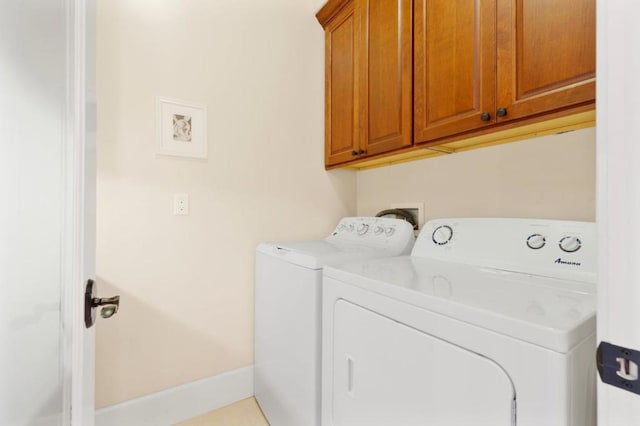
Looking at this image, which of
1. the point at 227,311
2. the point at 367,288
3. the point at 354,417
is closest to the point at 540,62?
the point at 367,288

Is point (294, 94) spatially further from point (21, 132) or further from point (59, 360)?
point (59, 360)

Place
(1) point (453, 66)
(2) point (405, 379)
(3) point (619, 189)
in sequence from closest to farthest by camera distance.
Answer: (3) point (619, 189) → (2) point (405, 379) → (1) point (453, 66)

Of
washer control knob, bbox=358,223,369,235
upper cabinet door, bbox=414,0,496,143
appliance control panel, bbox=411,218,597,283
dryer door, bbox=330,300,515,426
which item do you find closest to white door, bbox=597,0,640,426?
dryer door, bbox=330,300,515,426

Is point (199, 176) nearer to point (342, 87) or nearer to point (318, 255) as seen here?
point (318, 255)

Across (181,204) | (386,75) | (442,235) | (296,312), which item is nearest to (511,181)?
(442,235)

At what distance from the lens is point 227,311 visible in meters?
1.64

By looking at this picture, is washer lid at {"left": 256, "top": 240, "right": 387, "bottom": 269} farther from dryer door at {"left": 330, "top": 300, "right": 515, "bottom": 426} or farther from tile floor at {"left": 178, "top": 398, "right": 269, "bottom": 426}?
tile floor at {"left": 178, "top": 398, "right": 269, "bottom": 426}

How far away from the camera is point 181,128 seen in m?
1.51

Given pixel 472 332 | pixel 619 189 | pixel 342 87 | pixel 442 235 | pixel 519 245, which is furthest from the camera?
pixel 342 87

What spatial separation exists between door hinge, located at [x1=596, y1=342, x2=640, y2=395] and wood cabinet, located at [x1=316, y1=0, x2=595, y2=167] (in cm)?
77

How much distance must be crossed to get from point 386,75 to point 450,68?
384mm

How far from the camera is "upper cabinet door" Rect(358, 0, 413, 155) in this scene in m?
1.35

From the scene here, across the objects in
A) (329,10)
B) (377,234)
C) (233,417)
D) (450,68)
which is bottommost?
(233,417)

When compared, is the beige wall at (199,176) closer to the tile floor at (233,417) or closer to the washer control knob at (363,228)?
the tile floor at (233,417)
